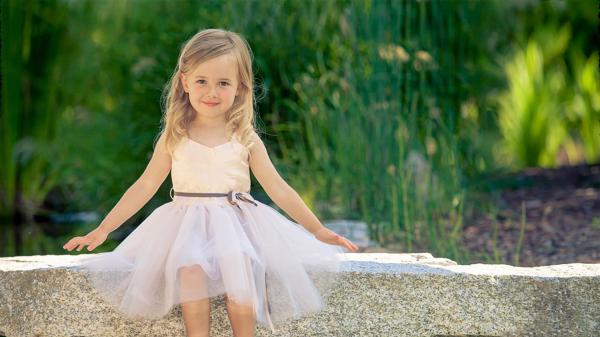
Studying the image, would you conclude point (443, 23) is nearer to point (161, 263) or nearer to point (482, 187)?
point (482, 187)

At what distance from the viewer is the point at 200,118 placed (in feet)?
8.39

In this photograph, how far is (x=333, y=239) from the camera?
2.47 metres

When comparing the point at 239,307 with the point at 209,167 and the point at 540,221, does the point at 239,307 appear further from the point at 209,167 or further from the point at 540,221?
the point at 540,221

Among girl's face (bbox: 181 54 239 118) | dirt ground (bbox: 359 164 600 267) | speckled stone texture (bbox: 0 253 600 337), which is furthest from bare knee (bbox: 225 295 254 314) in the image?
dirt ground (bbox: 359 164 600 267)

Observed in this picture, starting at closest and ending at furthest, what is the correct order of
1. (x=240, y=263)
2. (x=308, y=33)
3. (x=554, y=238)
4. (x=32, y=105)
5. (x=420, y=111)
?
(x=240, y=263), (x=554, y=238), (x=420, y=111), (x=308, y=33), (x=32, y=105)

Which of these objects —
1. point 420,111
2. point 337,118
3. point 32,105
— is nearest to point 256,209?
A: point 337,118

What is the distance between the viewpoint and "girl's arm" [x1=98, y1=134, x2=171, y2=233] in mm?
2484

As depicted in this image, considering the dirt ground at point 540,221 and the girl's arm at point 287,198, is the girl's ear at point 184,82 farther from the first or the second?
the dirt ground at point 540,221

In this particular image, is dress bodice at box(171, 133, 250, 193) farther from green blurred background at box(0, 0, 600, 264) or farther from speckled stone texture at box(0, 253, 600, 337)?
green blurred background at box(0, 0, 600, 264)

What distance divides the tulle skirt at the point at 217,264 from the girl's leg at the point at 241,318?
2 centimetres

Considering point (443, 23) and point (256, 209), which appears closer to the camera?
point (256, 209)

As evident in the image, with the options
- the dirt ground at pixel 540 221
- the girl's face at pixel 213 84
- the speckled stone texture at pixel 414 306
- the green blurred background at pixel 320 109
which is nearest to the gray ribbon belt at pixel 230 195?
the girl's face at pixel 213 84

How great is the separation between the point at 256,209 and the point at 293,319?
0.30 meters

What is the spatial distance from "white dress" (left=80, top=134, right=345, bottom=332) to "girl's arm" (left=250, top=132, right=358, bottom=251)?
0.10 feet
